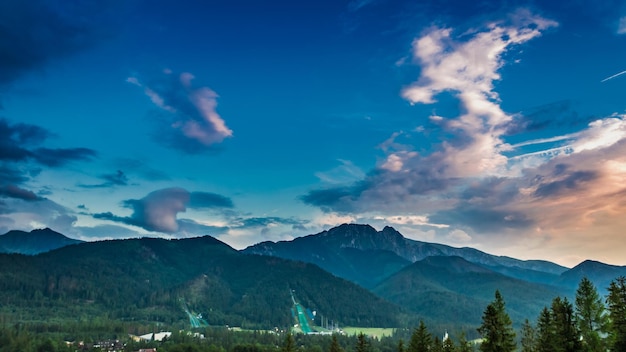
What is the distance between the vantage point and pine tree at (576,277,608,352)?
51.7 meters

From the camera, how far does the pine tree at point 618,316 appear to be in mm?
47781

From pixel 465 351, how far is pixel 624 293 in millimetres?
19849

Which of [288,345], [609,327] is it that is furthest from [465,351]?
[288,345]

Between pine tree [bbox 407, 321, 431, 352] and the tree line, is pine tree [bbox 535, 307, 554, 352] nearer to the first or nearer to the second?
the tree line

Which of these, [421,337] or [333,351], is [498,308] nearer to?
[421,337]

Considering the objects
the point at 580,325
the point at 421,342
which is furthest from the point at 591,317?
the point at 421,342

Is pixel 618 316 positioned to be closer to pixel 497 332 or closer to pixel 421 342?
Answer: pixel 497 332

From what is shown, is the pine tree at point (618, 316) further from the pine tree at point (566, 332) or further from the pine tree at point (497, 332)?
the pine tree at point (497, 332)

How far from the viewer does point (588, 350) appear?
50.4 m

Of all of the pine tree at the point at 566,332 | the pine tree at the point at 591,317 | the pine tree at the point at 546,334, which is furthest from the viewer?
the pine tree at the point at 546,334

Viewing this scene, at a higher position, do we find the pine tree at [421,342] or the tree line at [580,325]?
the tree line at [580,325]

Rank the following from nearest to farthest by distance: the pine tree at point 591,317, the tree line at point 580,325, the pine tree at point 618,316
Answer: 1. the pine tree at point 618,316
2. the tree line at point 580,325
3. the pine tree at point 591,317

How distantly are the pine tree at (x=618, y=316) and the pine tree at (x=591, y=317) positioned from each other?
957 millimetres

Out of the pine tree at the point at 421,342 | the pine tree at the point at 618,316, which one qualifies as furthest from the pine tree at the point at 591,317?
the pine tree at the point at 421,342
